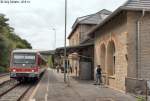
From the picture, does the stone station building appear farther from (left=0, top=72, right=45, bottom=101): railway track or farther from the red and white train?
the red and white train

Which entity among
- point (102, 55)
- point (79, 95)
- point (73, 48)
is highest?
point (73, 48)

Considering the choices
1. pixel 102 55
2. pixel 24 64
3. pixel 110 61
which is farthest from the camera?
pixel 102 55

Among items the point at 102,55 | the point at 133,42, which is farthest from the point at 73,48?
the point at 133,42

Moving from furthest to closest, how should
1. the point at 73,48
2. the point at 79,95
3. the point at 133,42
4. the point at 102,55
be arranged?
the point at 73,48 → the point at 102,55 → the point at 133,42 → the point at 79,95

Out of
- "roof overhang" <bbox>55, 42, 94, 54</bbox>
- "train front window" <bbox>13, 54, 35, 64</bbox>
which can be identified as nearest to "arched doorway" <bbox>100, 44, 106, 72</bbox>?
"train front window" <bbox>13, 54, 35, 64</bbox>

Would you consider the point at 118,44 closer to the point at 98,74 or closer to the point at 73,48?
the point at 98,74

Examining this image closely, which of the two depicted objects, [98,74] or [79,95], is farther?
[98,74]

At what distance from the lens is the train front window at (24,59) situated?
31.5 meters

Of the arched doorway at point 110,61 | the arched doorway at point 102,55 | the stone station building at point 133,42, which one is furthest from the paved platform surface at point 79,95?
the arched doorway at point 102,55

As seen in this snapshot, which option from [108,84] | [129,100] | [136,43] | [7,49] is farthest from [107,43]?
[7,49]

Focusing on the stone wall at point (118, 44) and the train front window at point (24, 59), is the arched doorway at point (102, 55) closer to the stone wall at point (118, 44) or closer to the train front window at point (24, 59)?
the stone wall at point (118, 44)

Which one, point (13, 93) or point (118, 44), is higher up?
point (118, 44)

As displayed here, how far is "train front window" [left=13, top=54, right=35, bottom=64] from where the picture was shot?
31.5 m

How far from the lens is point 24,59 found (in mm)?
31641
